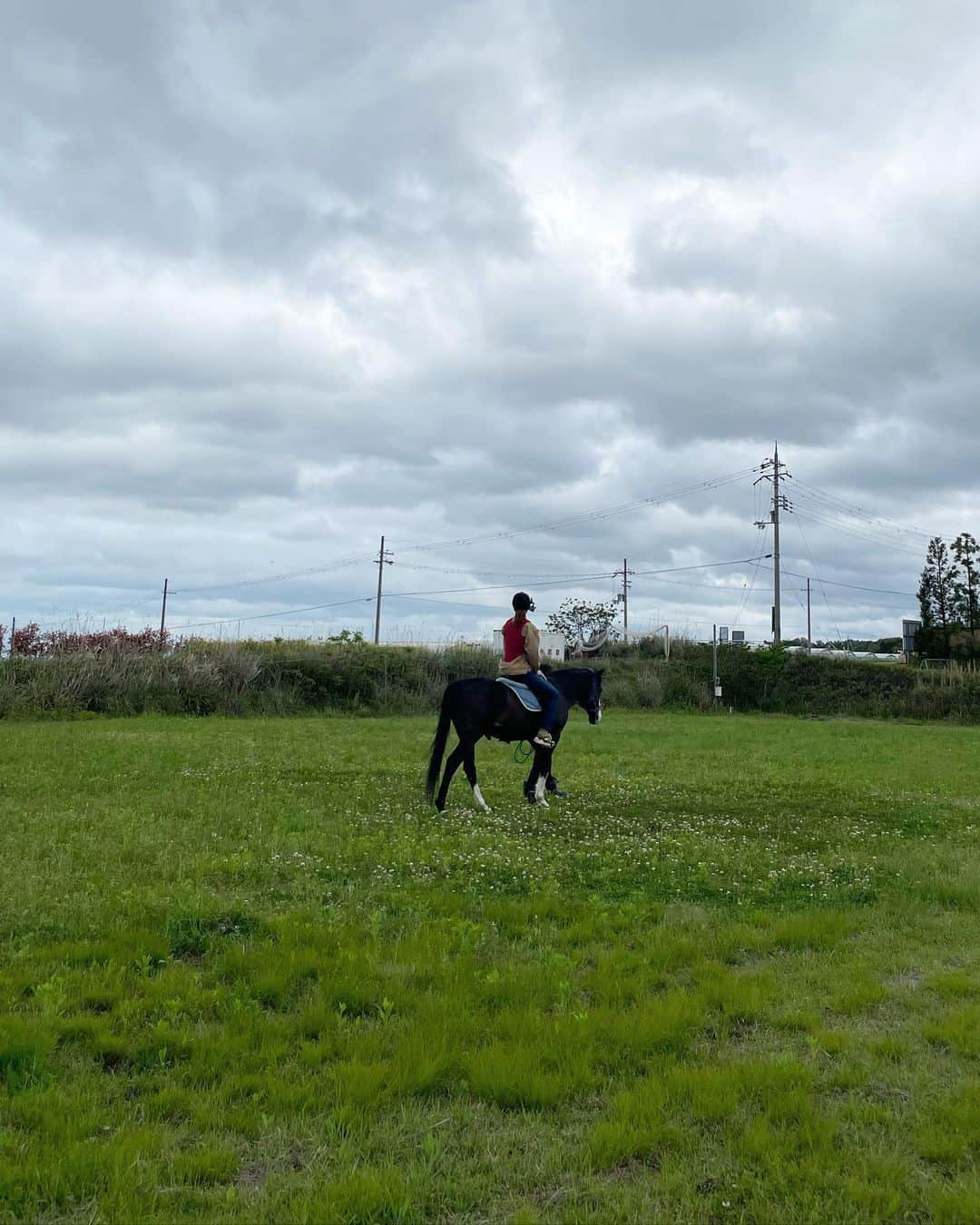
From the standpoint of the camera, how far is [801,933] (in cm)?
697

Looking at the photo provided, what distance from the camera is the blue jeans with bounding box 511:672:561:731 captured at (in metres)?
12.9

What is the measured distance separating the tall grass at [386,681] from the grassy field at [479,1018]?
2318cm

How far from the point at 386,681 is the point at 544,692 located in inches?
1100

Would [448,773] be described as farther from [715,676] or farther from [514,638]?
[715,676]

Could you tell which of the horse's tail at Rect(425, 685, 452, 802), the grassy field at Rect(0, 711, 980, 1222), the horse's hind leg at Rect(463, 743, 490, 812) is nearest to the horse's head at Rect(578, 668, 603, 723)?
the horse's hind leg at Rect(463, 743, 490, 812)

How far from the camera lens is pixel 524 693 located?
1283 centimetres

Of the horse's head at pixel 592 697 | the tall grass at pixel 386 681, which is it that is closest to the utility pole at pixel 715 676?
the tall grass at pixel 386 681

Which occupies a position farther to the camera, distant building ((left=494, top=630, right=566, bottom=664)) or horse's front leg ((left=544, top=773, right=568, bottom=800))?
distant building ((left=494, top=630, right=566, bottom=664))

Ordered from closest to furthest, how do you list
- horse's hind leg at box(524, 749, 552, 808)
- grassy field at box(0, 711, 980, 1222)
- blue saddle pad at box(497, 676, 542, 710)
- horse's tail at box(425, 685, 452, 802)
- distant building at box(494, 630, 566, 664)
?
grassy field at box(0, 711, 980, 1222) → horse's tail at box(425, 685, 452, 802) → blue saddle pad at box(497, 676, 542, 710) → horse's hind leg at box(524, 749, 552, 808) → distant building at box(494, 630, 566, 664)

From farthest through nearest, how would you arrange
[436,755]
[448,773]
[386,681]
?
1. [386,681]
2. [436,755]
3. [448,773]

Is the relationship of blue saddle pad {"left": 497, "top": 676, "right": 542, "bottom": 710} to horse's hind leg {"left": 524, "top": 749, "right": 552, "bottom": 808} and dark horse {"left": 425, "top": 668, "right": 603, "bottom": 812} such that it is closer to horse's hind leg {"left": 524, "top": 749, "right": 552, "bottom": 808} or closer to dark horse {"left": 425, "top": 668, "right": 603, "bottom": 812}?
dark horse {"left": 425, "top": 668, "right": 603, "bottom": 812}

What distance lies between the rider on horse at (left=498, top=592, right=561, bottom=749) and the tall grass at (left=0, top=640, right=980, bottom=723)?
75.2 feet

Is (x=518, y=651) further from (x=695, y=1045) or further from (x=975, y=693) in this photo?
(x=975, y=693)

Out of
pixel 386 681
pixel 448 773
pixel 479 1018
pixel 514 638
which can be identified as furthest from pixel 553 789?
pixel 386 681
